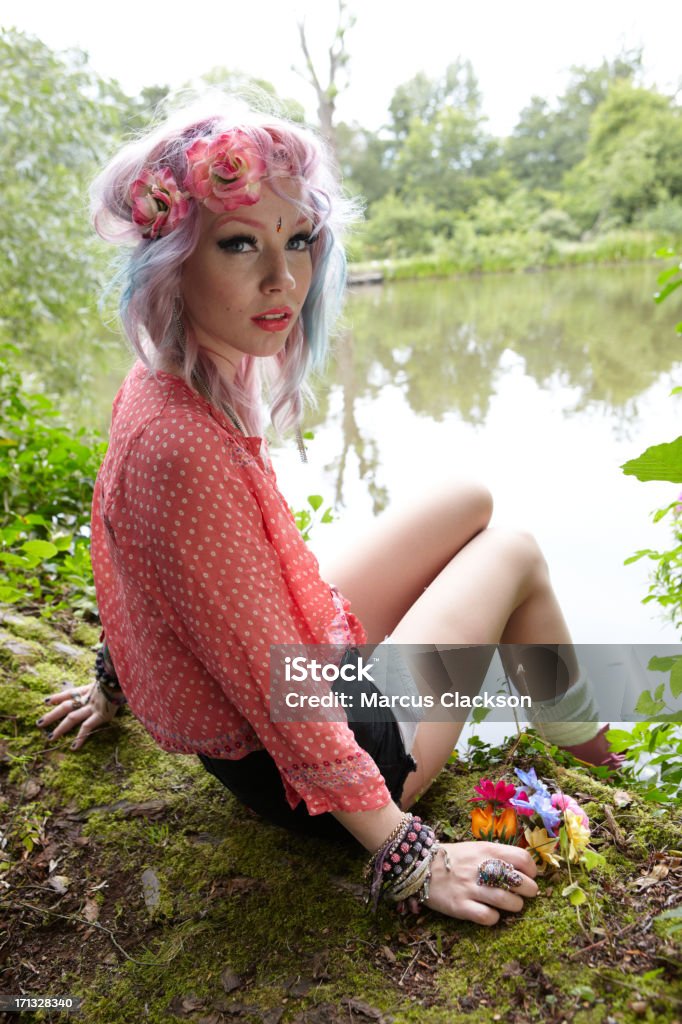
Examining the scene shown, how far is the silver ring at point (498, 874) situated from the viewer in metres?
0.81

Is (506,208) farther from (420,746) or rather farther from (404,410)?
(420,746)

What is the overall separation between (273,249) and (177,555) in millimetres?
377

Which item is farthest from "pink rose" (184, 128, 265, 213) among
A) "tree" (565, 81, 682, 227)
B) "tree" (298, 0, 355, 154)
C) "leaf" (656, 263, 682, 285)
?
"tree" (565, 81, 682, 227)

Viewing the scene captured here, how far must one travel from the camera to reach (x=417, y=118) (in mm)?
9242

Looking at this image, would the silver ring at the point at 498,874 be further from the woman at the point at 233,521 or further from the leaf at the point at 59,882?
the leaf at the point at 59,882

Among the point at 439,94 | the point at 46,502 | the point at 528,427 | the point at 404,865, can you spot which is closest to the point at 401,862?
the point at 404,865

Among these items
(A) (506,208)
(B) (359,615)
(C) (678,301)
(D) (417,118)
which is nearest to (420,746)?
(B) (359,615)

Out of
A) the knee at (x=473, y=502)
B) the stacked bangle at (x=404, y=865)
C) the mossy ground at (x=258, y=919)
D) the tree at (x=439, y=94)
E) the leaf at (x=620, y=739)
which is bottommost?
the mossy ground at (x=258, y=919)

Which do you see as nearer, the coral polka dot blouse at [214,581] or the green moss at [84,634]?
the coral polka dot blouse at [214,581]

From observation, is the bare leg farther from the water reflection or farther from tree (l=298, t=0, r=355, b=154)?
tree (l=298, t=0, r=355, b=154)

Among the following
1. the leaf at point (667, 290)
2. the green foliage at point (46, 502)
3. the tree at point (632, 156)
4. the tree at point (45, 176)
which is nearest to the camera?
the leaf at point (667, 290)

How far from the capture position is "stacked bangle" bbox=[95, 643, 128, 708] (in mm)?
1141

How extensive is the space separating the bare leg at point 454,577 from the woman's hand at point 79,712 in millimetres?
416

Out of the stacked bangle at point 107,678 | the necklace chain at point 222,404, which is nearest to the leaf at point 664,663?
the necklace chain at point 222,404
